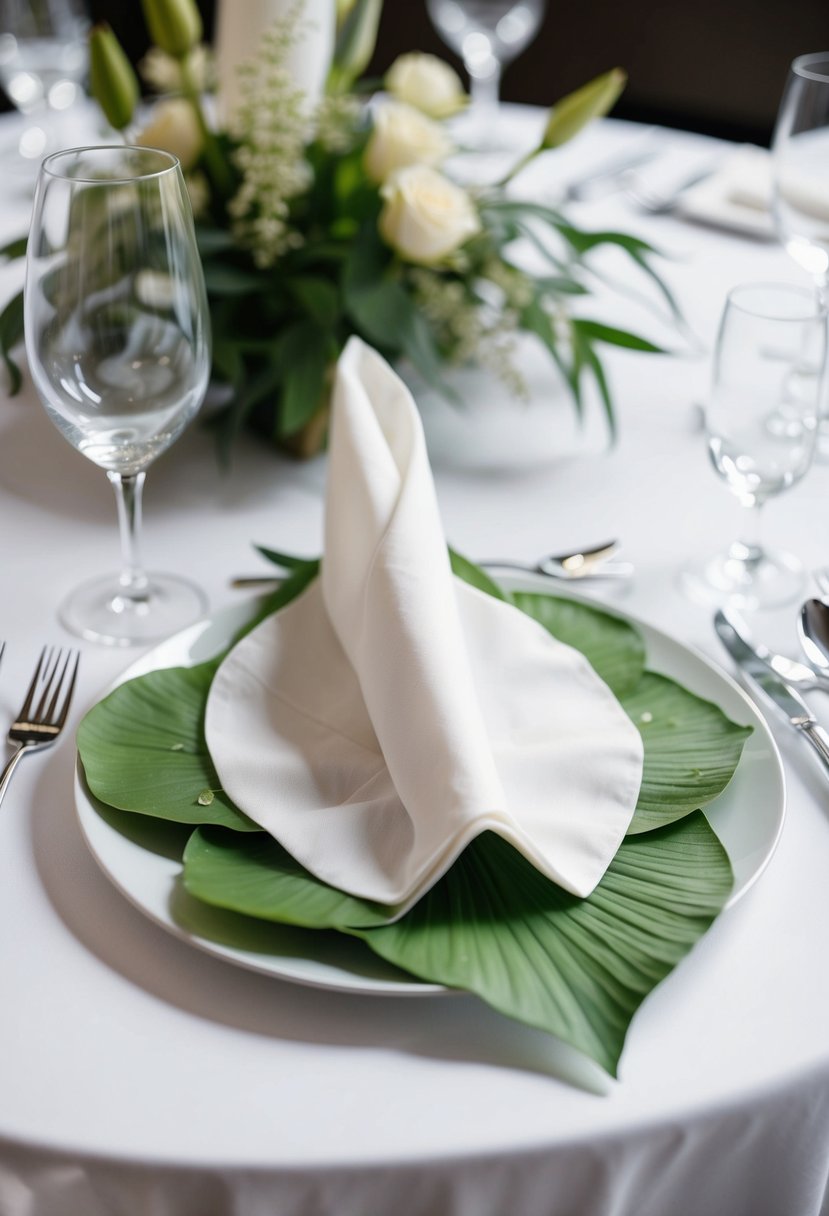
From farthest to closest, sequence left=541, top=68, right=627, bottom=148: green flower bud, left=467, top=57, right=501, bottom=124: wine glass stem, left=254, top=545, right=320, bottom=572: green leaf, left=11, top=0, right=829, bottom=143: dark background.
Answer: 1. left=11, top=0, right=829, bottom=143: dark background
2. left=467, top=57, right=501, bottom=124: wine glass stem
3. left=541, top=68, right=627, bottom=148: green flower bud
4. left=254, top=545, right=320, bottom=572: green leaf

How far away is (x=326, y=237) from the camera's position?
1071 mm

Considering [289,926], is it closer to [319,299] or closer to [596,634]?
[596,634]

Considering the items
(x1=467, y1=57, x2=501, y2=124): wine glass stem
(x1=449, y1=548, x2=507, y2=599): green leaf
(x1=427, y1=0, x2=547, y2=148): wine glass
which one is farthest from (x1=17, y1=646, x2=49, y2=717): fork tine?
(x1=427, y1=0, x2=547, y2=148): wine glass

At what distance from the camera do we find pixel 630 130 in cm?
178

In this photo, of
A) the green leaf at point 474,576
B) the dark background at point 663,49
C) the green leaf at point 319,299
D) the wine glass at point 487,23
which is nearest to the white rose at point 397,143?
the green leaf at point 319,299

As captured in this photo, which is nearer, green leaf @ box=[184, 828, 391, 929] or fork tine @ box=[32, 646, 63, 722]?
green leaf @ box=[184, 828, 391, 929]

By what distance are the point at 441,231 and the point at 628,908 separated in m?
0.62

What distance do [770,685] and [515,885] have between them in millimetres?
273

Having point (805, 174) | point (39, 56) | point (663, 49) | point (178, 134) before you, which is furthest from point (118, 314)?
point (663, 49)

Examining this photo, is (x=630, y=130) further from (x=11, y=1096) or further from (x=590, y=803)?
(x=11, y=1096)

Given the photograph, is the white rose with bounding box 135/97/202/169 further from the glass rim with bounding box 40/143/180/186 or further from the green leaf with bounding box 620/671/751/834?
the green leaf with bounding box 620/671/751/834

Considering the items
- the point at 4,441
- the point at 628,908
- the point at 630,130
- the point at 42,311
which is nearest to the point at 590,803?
the point at 628,908

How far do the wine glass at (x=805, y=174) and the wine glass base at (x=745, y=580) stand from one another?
21cm

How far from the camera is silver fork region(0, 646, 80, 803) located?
2.17ft
